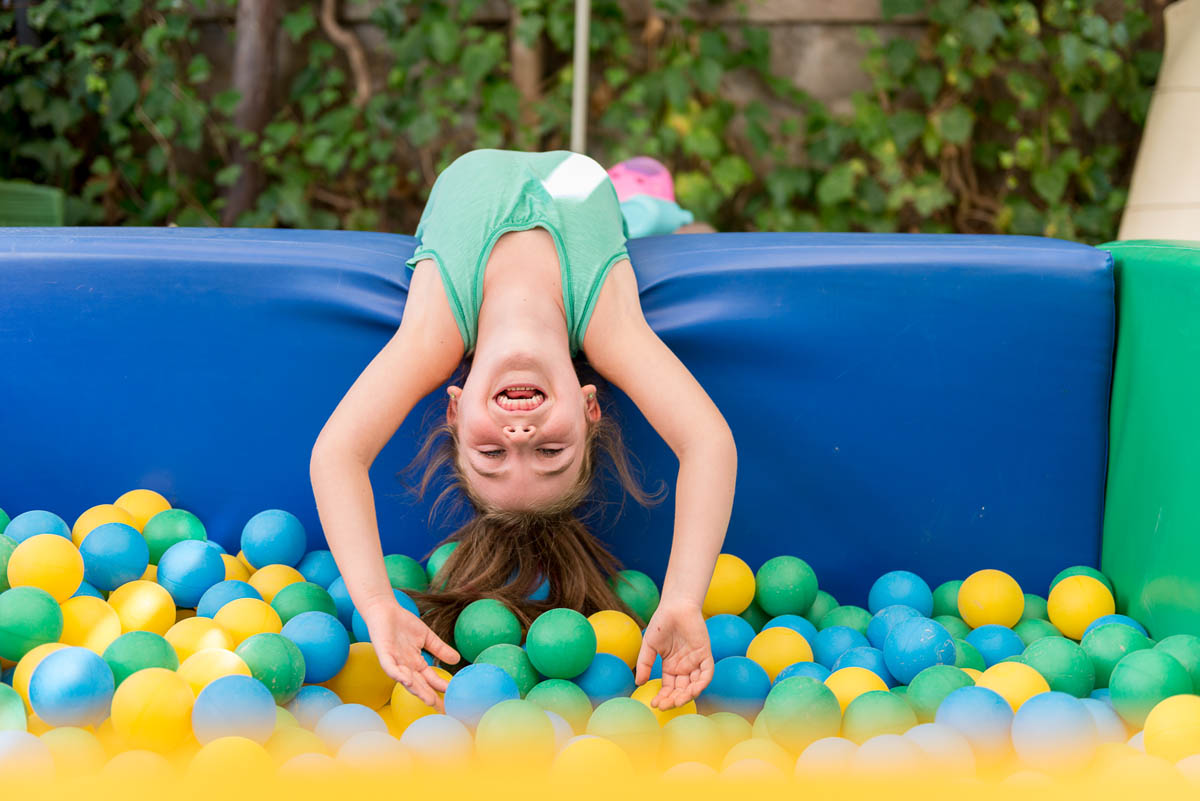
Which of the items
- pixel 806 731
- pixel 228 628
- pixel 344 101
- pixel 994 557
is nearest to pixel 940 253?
pixel 994 557

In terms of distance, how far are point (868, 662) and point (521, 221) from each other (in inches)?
29.2

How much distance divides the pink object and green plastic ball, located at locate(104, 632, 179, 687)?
1644 mm

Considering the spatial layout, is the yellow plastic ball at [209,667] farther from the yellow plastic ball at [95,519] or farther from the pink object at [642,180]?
the pink object at [642,180]

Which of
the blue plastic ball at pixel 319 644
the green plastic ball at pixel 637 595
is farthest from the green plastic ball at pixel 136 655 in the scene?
the green plastic ball at pixel 637 595

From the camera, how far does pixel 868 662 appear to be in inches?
54.0

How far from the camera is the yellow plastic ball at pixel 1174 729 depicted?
1.10 m

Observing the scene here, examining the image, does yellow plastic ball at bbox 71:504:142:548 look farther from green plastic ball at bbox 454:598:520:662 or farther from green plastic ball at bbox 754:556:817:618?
green plastic ball at bbox 754:556:817:618

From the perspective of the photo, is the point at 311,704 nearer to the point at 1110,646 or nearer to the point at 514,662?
A: the point at 514,662

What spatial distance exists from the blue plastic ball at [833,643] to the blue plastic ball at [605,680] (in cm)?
28

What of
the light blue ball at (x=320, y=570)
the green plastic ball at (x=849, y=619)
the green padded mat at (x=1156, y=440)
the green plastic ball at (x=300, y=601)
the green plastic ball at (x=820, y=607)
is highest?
the green padded mat at (x=1156, y=440)

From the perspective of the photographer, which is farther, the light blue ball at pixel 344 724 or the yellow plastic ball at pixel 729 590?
the yellow plastic ball at pixel 729 590

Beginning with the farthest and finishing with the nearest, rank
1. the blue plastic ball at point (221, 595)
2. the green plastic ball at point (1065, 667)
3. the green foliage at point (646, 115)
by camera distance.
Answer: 1. the green foliage at point (646, 115)
2. the blue plastic ball at point (221, 595)
3. the green plastic ball at point (1065, 667)

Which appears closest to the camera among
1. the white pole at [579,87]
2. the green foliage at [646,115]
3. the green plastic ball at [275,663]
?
the green plastic ball at [275,663]

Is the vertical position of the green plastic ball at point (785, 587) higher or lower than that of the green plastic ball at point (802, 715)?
lower
